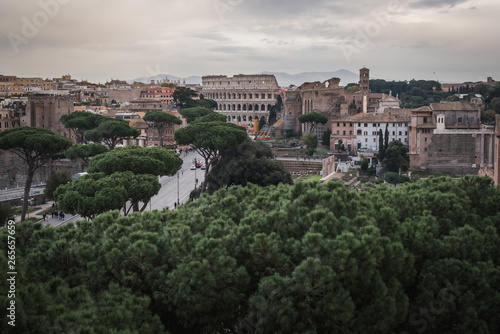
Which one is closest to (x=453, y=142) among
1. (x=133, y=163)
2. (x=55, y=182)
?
(x=133, y=163)

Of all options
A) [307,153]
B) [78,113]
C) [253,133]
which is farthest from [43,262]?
[253,133]

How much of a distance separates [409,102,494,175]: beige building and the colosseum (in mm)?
41057

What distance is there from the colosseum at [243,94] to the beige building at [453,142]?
41.1 metres

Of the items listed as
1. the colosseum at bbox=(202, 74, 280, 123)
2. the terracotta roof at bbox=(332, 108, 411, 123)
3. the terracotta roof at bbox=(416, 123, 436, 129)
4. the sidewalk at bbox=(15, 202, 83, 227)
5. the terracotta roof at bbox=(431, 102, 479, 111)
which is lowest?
the sidewalk at bbox=(15, 202, 83, 227)

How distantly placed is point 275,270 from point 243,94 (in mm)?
69504

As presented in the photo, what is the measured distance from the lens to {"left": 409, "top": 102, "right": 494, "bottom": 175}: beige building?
32625 millimetres

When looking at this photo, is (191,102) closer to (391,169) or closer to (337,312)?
(391,169)

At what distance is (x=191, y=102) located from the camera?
62.9m

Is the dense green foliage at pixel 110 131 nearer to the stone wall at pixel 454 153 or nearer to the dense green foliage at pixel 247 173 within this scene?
the dense green foliage at pixel 247 173

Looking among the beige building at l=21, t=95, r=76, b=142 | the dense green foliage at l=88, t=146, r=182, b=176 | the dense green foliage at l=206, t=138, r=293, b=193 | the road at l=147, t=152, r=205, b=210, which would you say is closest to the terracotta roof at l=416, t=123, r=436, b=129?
the dense green foliage at l=206, t=138, r=293, b=193

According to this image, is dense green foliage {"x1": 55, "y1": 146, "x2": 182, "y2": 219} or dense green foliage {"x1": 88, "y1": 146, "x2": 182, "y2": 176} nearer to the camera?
dense green foliage {"x1": 55, "y1": 146, "x2": 182, "y2": 219}

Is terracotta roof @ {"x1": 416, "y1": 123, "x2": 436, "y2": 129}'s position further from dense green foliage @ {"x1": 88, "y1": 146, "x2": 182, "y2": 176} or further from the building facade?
dense green foliage @ {"x1": 88, "y1": 146, "x2": 182, "y2": 176}

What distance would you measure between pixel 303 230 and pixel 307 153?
30761 millimetres

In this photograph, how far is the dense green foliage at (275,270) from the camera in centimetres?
762
